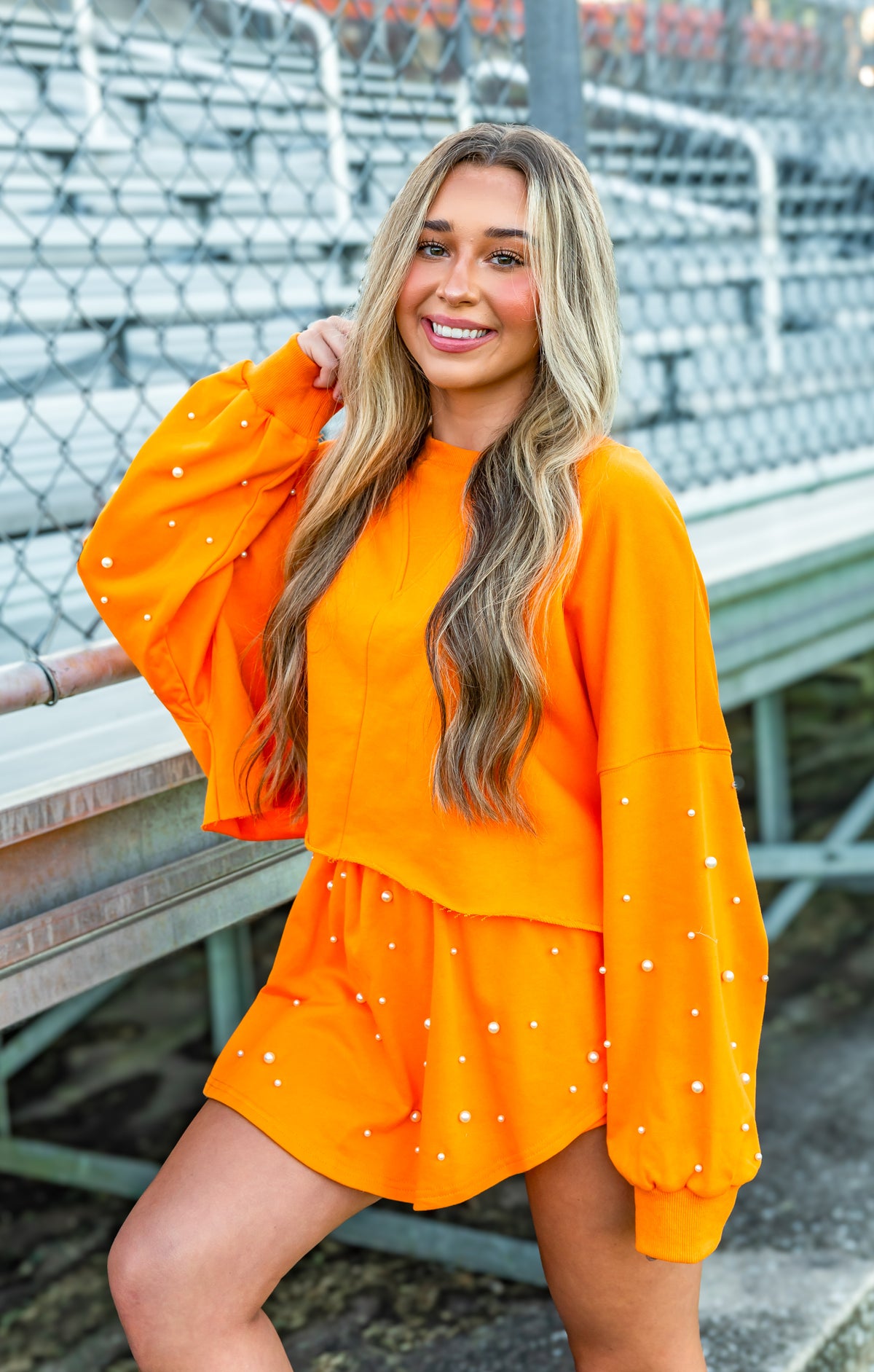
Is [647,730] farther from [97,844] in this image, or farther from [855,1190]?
[855,1190]

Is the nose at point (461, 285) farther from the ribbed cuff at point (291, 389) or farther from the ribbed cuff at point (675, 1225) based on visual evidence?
the ribbed cuff at point (675, 1225)

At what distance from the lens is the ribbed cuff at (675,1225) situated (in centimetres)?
142

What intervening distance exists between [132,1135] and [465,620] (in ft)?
8.84

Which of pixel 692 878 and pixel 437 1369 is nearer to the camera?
pixel 692 878

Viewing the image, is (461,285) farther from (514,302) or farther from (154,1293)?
(154,1293)

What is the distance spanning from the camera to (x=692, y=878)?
1.44m

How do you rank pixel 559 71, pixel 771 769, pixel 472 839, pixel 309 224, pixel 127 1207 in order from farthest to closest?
pixel 309 224 < pixel 771 769 < pixel 127 1207 < pixel 559 71 < pixel 472 839

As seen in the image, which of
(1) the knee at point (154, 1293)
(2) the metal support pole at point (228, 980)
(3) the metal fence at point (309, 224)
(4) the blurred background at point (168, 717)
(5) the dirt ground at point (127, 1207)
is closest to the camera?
(1) the knee at point (154, 1293)

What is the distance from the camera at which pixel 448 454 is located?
1588 millimetres

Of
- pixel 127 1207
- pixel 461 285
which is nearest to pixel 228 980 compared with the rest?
pixel 127 1207

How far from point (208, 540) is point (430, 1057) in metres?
0.62

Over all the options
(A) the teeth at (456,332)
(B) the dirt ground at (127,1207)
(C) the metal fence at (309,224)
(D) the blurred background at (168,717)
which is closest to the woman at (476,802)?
(A) the teeth at (456,332)

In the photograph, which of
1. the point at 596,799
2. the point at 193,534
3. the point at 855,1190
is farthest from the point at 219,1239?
the point at 855,1190

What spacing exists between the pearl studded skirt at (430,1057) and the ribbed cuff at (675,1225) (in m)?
0.10
